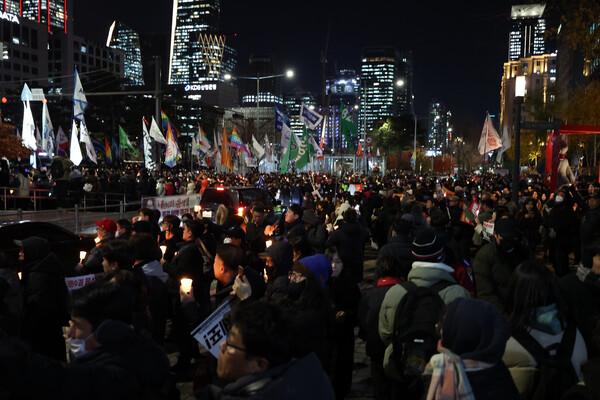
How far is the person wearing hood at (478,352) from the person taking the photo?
3062 mm

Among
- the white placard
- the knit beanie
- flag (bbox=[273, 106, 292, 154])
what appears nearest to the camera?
the white placard

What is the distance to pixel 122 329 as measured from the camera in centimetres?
287

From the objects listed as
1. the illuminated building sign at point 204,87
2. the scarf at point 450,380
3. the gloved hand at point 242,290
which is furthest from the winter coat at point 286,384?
the illuminated building sign at point 204,87

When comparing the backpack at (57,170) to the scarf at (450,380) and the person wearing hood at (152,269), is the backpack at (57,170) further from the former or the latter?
the scarf at (450,380)

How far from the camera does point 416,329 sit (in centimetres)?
416

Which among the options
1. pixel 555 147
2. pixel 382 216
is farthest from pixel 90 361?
pixel 555 147

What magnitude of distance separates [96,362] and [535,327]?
2.71 metres

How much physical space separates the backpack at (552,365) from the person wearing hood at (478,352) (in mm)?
Result: 501

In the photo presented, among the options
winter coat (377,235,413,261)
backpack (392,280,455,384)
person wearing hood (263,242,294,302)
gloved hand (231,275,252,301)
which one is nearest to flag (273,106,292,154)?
winter coat (377,235,413,261)

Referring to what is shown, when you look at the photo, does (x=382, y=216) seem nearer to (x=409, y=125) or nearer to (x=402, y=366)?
(x=402, y=366)

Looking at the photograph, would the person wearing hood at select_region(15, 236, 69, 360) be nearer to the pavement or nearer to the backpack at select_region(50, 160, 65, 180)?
the pavement

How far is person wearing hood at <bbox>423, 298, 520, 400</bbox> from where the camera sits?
3.06 meters

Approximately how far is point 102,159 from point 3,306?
74192 millimetres

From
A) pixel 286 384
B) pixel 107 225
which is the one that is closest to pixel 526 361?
pixel 286 384
